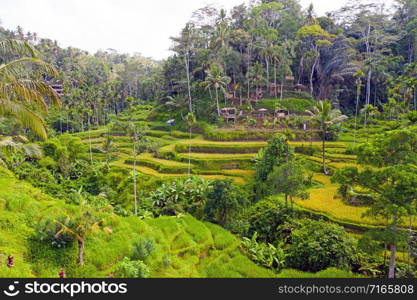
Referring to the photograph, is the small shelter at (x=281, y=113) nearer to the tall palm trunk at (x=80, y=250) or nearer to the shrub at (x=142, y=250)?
the shrub at (x=142, y=250)

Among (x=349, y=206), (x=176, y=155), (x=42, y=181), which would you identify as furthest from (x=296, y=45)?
(x=42, y=181)

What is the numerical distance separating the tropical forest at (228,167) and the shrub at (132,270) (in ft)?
0.13

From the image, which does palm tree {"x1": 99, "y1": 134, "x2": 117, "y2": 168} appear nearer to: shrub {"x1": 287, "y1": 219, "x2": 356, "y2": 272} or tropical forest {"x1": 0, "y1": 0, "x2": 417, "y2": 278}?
tropical forest {"x1": 0, "y1": 0, "x2": 417, "y2": 278}

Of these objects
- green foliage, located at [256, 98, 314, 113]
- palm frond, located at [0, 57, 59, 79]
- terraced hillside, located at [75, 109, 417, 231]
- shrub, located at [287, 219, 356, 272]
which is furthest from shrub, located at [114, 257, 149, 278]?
green foliage, located at [256, 98, 314, 113]

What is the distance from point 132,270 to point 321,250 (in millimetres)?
5806

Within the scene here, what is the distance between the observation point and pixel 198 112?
1378 inches

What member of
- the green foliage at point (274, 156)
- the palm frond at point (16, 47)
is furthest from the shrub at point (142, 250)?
the green foliage at point (274, 156)

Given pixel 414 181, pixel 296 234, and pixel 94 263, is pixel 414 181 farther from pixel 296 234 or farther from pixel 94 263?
pixel 94 263

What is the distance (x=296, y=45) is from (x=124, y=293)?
129ft

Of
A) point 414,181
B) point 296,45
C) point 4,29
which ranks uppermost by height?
point 4,29

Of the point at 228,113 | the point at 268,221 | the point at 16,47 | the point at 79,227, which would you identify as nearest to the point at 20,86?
the point at 16,47

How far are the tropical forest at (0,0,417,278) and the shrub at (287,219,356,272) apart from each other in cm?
4

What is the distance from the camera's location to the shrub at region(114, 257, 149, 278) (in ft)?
23.4

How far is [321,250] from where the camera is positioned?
9.38 metres
